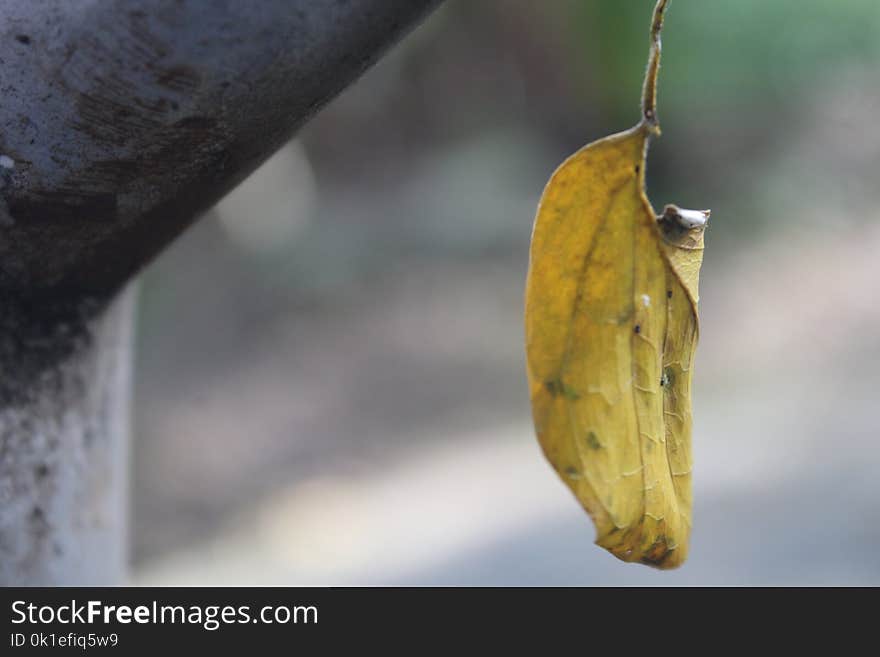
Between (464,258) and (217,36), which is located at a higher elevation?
(464,258)

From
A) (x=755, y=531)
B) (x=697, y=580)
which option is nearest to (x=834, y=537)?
(x=755, y=531)

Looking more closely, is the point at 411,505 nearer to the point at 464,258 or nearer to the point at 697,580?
the point at 697,580

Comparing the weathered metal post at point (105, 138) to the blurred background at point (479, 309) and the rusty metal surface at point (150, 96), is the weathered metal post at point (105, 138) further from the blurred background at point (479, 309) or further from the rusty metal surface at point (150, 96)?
the blurred background at point (479, 309)

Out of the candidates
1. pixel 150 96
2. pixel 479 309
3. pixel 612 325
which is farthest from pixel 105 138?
pixel 479 309

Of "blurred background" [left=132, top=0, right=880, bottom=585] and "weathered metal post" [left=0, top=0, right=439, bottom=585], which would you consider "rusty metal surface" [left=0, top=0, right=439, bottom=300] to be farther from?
"blurred background" [left=132, top=0, right=880, bottom=585]

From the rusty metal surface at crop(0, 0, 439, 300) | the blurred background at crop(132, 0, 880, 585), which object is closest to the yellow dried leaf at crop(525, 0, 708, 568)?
the rusty metal surface at crop(0, 0, 439, 300)
